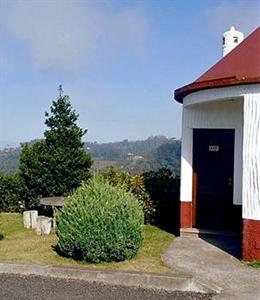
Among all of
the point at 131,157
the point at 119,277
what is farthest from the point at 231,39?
the point at 131,157

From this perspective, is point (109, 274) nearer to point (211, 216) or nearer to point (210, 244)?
point (210, 244)

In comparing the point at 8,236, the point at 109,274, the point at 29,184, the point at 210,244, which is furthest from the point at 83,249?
the point at 29,184

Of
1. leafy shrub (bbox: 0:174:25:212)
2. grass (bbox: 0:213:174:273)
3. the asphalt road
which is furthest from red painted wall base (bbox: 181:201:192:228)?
leafy shrub (bbox: 0:174:25:212)

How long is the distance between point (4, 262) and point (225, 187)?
546cm

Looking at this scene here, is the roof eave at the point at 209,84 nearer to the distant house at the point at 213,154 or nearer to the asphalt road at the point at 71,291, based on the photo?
the distant house at the point at 213,154

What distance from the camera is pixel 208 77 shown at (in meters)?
10.1

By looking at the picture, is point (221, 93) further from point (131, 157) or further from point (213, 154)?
point (131, 157)

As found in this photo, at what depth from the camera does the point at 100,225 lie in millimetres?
8297

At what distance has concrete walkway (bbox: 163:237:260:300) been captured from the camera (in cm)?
688

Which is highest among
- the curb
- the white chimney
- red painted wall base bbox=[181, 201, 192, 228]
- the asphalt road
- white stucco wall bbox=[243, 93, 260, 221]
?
the white chimney

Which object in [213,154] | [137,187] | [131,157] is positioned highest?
[131,157]

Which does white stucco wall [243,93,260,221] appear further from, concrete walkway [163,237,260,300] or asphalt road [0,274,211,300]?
asphalt road [0,274,211,300]

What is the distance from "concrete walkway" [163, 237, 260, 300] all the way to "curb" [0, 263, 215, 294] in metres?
0.28

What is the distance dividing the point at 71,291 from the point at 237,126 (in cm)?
579
